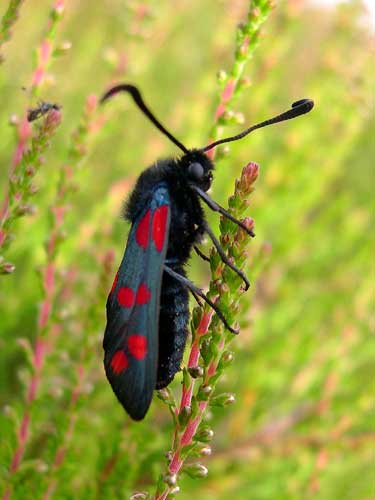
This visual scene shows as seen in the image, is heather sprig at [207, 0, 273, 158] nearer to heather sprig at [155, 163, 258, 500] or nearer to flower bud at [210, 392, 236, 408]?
heather sprig at [155, 163, 258, 500]

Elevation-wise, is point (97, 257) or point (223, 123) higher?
point (97, 257)

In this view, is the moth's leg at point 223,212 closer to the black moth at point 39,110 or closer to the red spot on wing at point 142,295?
the red spot on wing at point 142,295

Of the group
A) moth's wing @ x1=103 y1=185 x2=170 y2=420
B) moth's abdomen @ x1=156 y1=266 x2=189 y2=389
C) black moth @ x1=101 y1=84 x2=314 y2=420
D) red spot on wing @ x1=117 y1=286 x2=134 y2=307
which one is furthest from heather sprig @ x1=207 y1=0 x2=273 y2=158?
red spot on wing @ x1=117 y1=286 x2=134 y2=307

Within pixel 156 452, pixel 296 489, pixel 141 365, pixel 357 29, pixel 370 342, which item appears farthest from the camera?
pixel 357 29

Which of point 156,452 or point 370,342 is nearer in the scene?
point 156,452

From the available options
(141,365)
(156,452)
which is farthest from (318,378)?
(141,365)

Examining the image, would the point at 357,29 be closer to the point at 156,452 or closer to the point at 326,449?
the point at 326,449

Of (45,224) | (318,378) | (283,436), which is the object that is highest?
(45,224)

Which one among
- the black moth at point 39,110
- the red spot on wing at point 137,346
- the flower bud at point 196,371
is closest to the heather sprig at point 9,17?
the black moth at point 39,110
